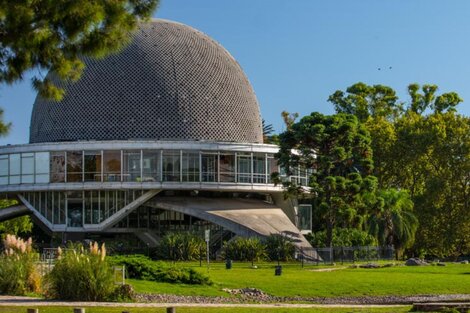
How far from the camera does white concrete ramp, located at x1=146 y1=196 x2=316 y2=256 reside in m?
44.0

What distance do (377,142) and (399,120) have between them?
3.14 metres

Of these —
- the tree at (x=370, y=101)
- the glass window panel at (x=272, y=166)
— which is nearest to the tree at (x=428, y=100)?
the tree at (x=370, y=101)

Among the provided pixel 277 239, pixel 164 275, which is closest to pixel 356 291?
pixel 164 275

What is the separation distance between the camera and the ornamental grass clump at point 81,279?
21516mm

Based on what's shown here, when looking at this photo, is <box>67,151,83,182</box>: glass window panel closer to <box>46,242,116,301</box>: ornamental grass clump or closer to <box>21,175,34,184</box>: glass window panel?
<box>21,175,34,184</box>: glass window panel

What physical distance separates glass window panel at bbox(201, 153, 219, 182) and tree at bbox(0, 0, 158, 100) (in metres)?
32.7

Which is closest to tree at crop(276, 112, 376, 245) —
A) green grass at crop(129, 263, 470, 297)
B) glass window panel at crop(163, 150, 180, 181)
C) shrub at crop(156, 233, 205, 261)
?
glass window panel at crop(163, 150, 180, 181)

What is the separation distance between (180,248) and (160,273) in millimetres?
13376

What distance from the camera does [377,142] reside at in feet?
183

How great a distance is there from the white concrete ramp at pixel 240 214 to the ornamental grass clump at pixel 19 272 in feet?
66.3

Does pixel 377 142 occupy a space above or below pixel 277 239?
above

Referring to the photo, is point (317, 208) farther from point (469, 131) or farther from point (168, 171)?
point (469, 131)

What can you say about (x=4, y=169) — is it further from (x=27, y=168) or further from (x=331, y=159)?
(x=331, y=159)

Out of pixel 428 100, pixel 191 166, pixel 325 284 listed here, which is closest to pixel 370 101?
pixel 428 100
